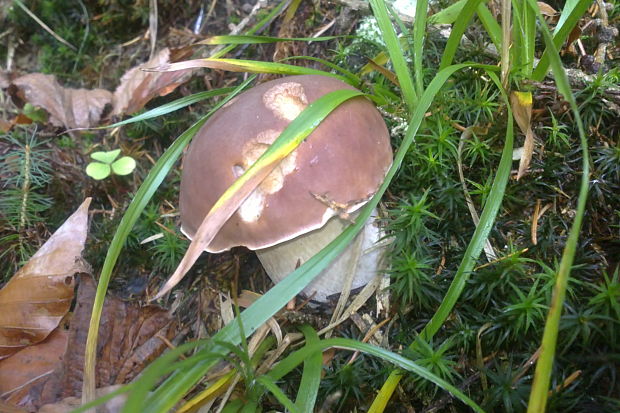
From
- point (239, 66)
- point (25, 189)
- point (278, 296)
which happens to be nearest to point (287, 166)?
point (278, 296)

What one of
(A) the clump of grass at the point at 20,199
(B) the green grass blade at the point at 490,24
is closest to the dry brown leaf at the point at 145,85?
(A) the clump of grass at the point at 20,199

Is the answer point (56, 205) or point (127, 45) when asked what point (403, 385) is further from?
point (127, 45)

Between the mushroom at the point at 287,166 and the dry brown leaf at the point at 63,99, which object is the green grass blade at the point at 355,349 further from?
the dry brown leaf at the point at 63,99

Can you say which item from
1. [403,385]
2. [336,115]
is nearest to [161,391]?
[403,385]

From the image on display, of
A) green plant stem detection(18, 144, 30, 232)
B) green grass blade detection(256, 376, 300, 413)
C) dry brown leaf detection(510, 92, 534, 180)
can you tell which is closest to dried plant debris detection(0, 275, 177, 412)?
green plant stem detection(18, 144, 30, 232)

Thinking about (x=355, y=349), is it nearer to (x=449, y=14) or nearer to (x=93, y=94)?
(x=449, y=14)
